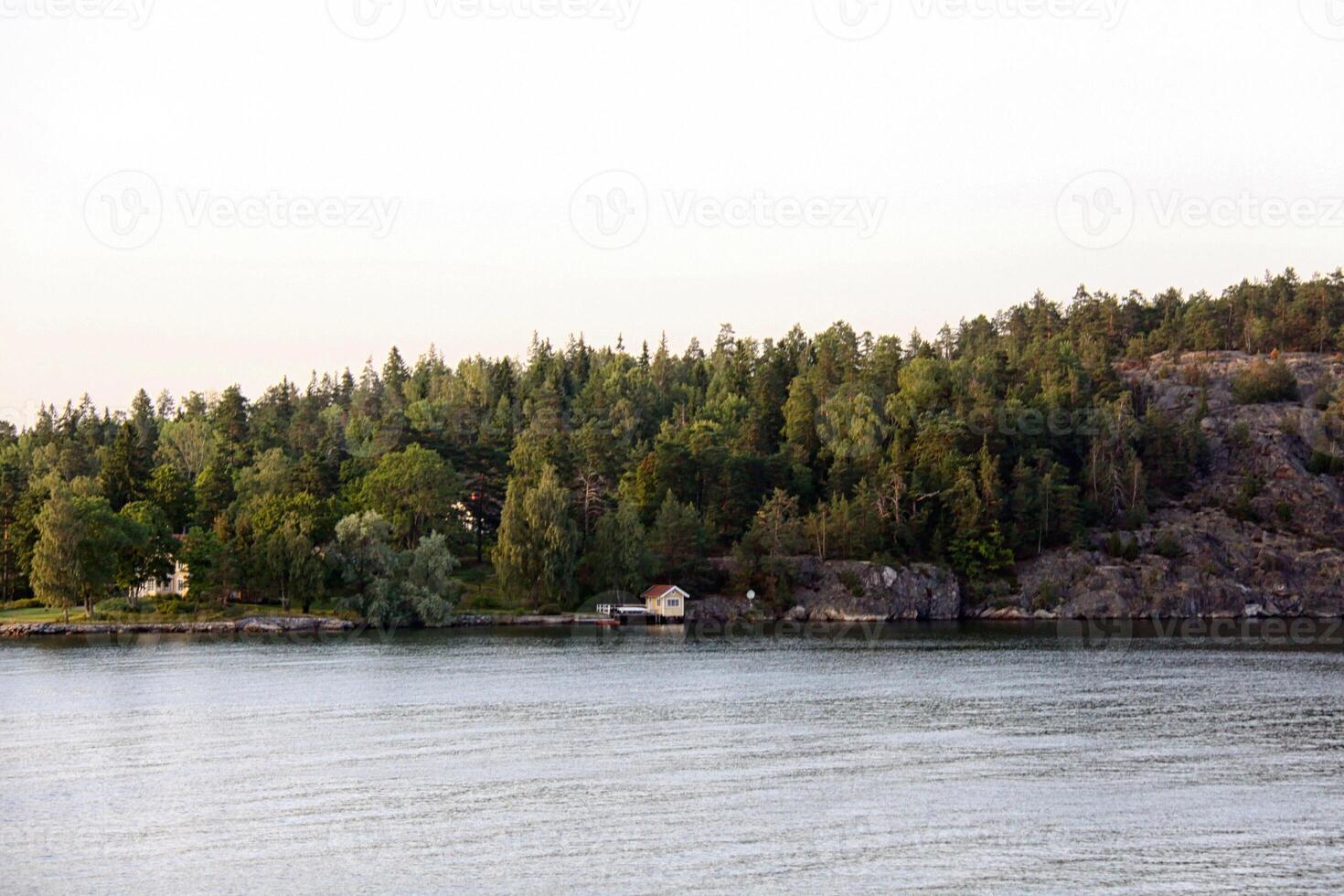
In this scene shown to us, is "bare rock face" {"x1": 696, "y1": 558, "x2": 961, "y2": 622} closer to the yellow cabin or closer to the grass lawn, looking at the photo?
the yellow cabin

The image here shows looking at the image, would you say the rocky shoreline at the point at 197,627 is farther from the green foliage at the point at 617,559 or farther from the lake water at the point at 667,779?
the lake water at the point at 667,779

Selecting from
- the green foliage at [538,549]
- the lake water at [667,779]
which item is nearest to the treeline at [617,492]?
the green foliage at [538,549]

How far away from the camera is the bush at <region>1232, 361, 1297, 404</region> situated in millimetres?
→ 186750

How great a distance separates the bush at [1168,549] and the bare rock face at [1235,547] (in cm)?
14

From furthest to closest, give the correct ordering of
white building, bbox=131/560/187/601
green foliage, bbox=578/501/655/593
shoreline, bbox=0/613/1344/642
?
1. green foliage, bbox=578/501/655/593
2. white building, bbox=131/560/187/601
3. shoreline, bbox=0/613/1344/642

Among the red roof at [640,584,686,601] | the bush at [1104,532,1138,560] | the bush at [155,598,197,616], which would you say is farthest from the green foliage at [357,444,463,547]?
the bush at [1104,532,1138,560]

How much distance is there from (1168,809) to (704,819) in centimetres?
1435

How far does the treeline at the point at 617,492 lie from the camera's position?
4941 inches

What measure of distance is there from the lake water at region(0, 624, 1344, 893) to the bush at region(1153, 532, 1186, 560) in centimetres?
6777

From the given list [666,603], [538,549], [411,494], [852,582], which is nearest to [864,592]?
[852,582]

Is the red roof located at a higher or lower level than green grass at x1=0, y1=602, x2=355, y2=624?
higher

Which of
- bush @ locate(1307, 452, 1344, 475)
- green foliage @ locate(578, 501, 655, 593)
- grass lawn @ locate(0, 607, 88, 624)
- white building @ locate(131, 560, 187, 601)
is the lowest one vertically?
grass lawn @ locate(0, 607, 88, 624)

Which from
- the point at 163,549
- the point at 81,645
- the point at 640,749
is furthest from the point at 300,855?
the point at 163,549

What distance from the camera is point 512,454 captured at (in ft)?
526
